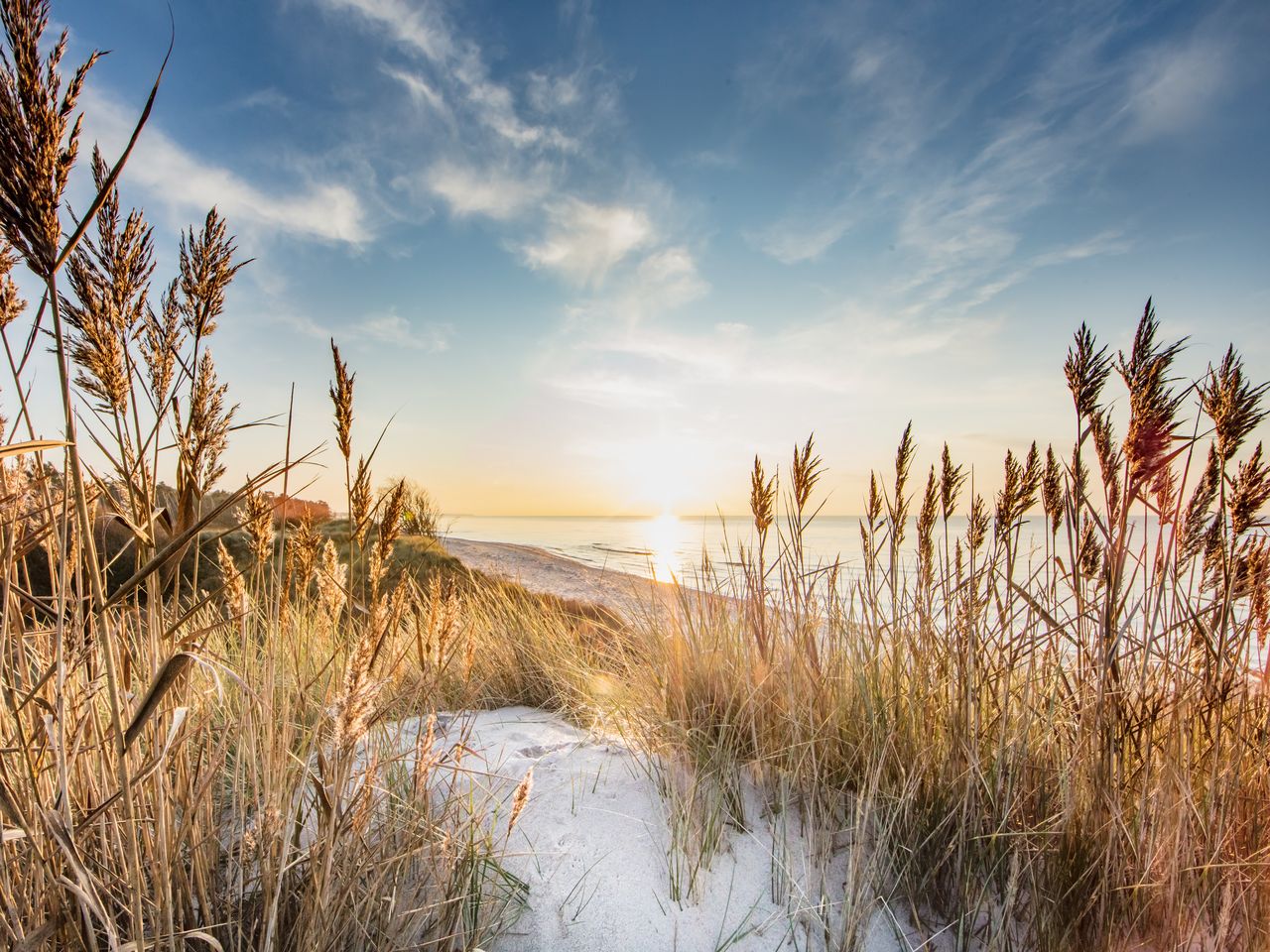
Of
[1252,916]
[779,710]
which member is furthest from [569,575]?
[1252,916]

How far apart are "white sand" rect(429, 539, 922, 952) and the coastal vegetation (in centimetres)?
6

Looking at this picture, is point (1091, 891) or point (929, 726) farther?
point (929, 726)

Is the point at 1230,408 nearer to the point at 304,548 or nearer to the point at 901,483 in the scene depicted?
the point at 901,483

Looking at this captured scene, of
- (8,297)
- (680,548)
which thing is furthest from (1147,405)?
(680,548)

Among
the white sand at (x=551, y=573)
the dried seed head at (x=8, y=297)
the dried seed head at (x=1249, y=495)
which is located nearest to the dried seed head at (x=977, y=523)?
the dried seed head at (x=1249, y=495)

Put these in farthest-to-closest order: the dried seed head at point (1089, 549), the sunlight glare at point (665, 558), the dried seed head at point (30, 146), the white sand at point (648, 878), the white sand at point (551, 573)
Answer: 1. the white sand at point (551, 573)
2. the sunlight glare at point (665, 558)
3. the dried seed head at point (1089, 549)
4. the white sand at point (648, 878)
5. the dried seed head at point (30, 146)

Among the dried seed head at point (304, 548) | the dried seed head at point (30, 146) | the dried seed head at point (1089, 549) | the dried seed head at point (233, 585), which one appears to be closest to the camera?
the dried seed head at point (30, 146)

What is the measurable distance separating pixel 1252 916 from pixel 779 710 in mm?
1447

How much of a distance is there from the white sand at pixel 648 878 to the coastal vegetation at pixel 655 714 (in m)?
0.06

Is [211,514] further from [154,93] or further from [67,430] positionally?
[154,93]

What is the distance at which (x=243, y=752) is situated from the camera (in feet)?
6.05

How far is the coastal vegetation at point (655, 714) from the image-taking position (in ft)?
3.99

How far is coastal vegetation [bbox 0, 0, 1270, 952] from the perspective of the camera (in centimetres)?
122

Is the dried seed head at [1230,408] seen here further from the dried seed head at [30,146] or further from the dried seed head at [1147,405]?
the dried seed head at [30,146]
